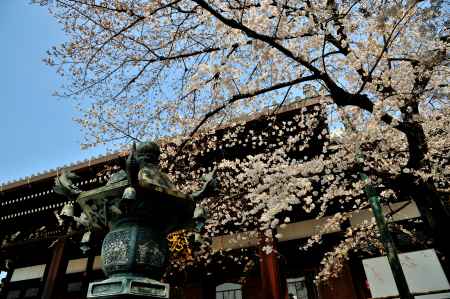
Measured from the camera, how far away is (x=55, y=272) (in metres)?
8.74

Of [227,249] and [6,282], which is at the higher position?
[6,282]

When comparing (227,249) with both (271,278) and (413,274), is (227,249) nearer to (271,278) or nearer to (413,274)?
(271,278)

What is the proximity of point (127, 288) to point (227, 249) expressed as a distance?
20.5ft

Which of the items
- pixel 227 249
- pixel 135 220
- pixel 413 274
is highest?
pixel 227 249

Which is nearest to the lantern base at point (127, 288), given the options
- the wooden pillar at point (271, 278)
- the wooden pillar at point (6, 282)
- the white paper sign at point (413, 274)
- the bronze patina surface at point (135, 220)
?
the bronze patina surface at point (135, 220)

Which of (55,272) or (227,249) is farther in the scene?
(55,272)

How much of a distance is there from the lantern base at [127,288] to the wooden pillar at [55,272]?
7.30 meters

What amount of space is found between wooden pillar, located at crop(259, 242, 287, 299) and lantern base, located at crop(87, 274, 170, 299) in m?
4.64

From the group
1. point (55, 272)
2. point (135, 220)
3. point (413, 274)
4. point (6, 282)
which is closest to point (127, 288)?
point (135, 220)

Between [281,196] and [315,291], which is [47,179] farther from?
[315,291]

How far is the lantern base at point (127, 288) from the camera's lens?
247 centimetres

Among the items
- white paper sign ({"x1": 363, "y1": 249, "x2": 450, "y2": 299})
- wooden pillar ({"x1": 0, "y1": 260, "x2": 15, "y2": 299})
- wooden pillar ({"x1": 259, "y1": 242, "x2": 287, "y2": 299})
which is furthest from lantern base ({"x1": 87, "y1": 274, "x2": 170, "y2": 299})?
wooden pillar ({"x1": 0, "y1": 260, "x2": 15, "y2": 299})

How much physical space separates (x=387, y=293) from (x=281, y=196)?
12.6 feet

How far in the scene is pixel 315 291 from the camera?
9266mm
